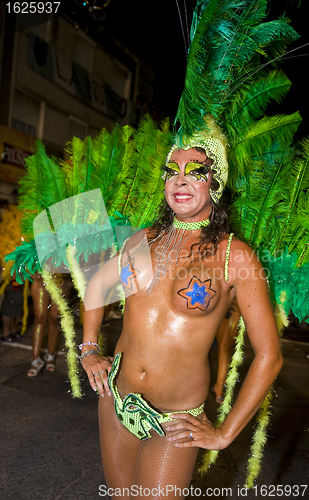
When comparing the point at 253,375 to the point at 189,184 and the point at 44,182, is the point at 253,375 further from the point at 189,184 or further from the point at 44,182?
the point at 44,182

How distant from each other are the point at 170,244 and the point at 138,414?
2.51 feet

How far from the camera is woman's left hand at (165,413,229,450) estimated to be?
157 cm

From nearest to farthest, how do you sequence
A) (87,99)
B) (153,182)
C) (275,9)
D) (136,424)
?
(136,424), (275,9), (153,182), (87,99)

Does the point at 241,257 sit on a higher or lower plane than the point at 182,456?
higher

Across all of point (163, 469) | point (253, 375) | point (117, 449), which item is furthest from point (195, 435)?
point (117, 449)

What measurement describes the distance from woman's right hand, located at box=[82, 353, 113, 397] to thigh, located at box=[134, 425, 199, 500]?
31cm

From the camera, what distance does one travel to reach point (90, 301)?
2.02 m

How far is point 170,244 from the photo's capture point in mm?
1899

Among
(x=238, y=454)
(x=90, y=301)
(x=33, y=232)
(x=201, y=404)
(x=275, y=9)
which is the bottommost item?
(x=238, y=454)

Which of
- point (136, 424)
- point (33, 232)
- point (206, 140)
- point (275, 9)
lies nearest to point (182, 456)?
point (136, 424)

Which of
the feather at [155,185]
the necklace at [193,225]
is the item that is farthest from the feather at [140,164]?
the necklace at [193,225]

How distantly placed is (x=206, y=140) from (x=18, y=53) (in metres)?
12.1

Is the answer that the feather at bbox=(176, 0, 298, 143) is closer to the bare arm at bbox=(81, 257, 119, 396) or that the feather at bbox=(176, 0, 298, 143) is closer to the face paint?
the face paint

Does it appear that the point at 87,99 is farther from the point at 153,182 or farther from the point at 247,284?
the point at 247,284
